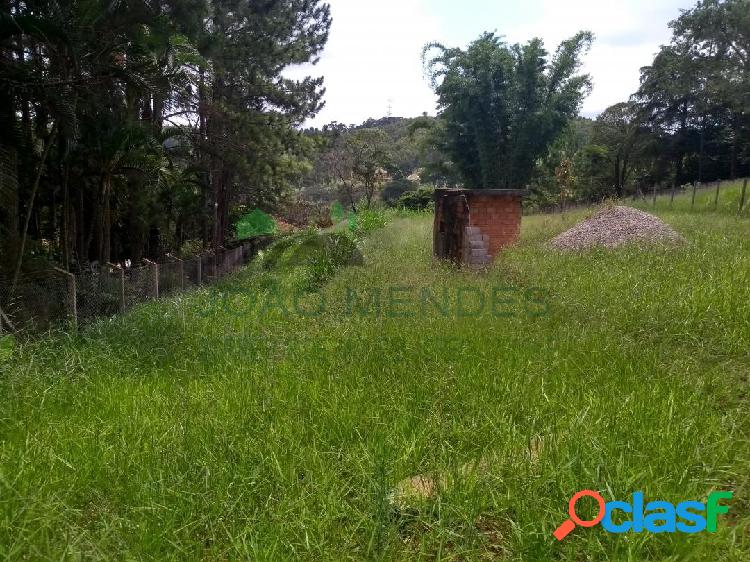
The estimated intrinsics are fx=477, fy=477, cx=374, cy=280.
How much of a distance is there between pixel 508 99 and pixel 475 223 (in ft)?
49.5

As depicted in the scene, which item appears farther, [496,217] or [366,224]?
[366,224]

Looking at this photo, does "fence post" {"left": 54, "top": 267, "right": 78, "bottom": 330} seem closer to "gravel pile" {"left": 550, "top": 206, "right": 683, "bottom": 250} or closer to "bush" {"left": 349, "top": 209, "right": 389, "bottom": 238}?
"gravel pile" {"left": 550, "top": 206, "right": 683, "bottom": 250}

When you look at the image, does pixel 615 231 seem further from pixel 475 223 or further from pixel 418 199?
pixel 418 199

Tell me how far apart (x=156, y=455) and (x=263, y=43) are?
15.9 meters

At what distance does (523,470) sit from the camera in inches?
92.2

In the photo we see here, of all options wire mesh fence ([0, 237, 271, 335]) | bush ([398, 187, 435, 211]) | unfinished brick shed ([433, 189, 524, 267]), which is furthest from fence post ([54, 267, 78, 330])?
bush ([398, 187, 435, 211])

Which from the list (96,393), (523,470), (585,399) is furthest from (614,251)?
(96,393)

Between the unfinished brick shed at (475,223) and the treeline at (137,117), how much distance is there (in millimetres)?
5543

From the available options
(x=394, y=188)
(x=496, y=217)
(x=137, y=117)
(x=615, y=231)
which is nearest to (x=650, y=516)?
(x=496, y=217)

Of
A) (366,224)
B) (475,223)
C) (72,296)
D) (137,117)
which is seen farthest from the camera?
Result: (366,224)

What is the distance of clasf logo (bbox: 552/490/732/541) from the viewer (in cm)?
193

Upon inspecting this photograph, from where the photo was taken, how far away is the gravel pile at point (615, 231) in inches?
356

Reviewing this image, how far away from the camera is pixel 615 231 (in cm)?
985

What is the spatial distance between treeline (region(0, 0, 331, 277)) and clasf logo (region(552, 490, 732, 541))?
770 cm
